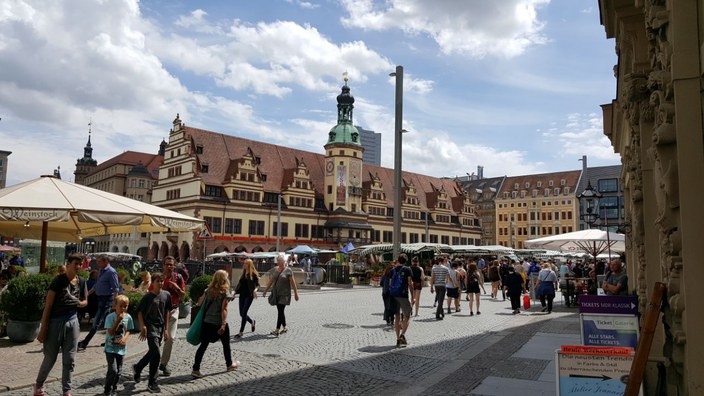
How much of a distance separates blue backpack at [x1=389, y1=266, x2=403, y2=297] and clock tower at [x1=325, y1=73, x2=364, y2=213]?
194 ft

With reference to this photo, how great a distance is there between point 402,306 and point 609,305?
544 cm

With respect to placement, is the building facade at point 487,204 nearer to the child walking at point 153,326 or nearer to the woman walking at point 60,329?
the child walking at point 153,326

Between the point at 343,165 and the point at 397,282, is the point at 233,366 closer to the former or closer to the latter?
the point at 397,282

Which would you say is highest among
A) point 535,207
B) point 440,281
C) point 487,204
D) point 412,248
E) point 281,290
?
point 487,204

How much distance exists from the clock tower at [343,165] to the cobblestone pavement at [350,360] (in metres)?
55.6

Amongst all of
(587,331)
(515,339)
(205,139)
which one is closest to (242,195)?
(205,139)

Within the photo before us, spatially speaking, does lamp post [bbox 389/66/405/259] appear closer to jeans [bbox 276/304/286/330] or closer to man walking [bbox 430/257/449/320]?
man walking [bbox 430/257/449/320]

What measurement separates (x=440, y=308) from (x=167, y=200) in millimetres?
53220

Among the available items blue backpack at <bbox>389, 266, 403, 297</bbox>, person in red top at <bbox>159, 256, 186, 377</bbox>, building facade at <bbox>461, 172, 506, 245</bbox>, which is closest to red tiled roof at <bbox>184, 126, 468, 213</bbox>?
building facade at <bbox>461, 172, 506, 245</bbox>

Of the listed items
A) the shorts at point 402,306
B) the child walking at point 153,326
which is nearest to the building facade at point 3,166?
the shorts at point 402,306

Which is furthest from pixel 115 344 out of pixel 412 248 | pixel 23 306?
pixel 412 248

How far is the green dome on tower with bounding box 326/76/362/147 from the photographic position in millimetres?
72438

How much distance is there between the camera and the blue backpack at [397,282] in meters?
11.9

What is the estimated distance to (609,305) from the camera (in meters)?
6.87
